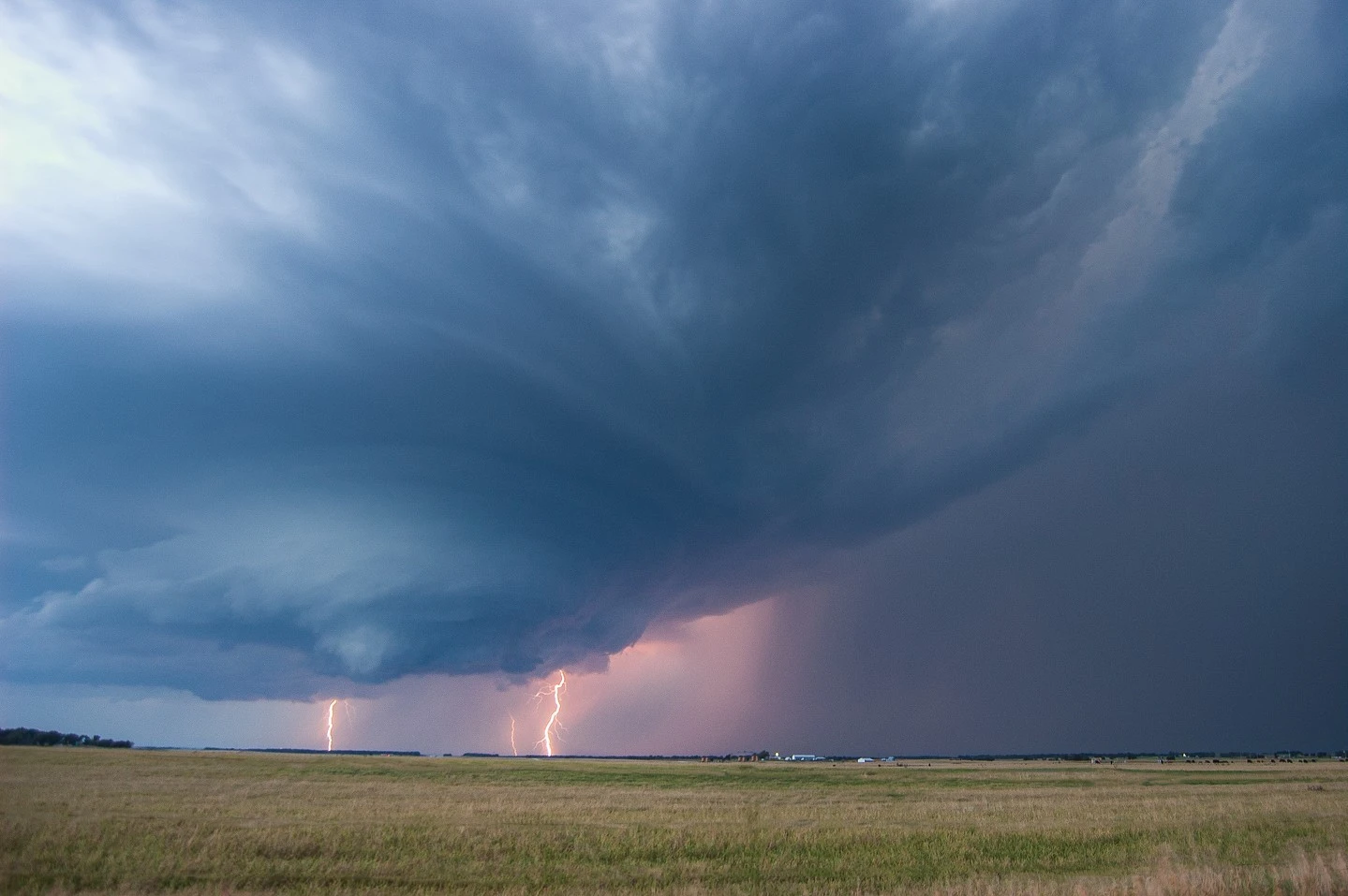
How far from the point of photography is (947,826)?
34.2 metres

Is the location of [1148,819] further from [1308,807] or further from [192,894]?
[192,894]

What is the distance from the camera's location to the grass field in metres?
20.5

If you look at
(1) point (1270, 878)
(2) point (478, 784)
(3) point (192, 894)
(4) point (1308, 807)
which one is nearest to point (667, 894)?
(3) point (192, 894)

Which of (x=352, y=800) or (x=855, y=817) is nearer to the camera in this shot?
(x=855, y=817)

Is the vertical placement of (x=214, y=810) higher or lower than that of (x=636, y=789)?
higher

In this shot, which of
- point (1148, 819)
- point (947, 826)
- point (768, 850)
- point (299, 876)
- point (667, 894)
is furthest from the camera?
point (1148, 819)

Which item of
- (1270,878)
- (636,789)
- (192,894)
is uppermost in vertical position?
(192,894)

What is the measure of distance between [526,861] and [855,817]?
66.1 ft

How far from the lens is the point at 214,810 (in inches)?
1384

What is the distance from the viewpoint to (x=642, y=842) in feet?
94.1

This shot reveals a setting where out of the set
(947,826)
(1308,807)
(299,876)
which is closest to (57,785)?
(299,876)

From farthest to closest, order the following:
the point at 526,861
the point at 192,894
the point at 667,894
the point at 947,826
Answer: the point at 947,826, the point at 526,861, the point at 667,894, the point at 192,894

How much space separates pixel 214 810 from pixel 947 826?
33.3 meters

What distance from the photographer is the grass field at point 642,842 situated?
20500 millimetres
